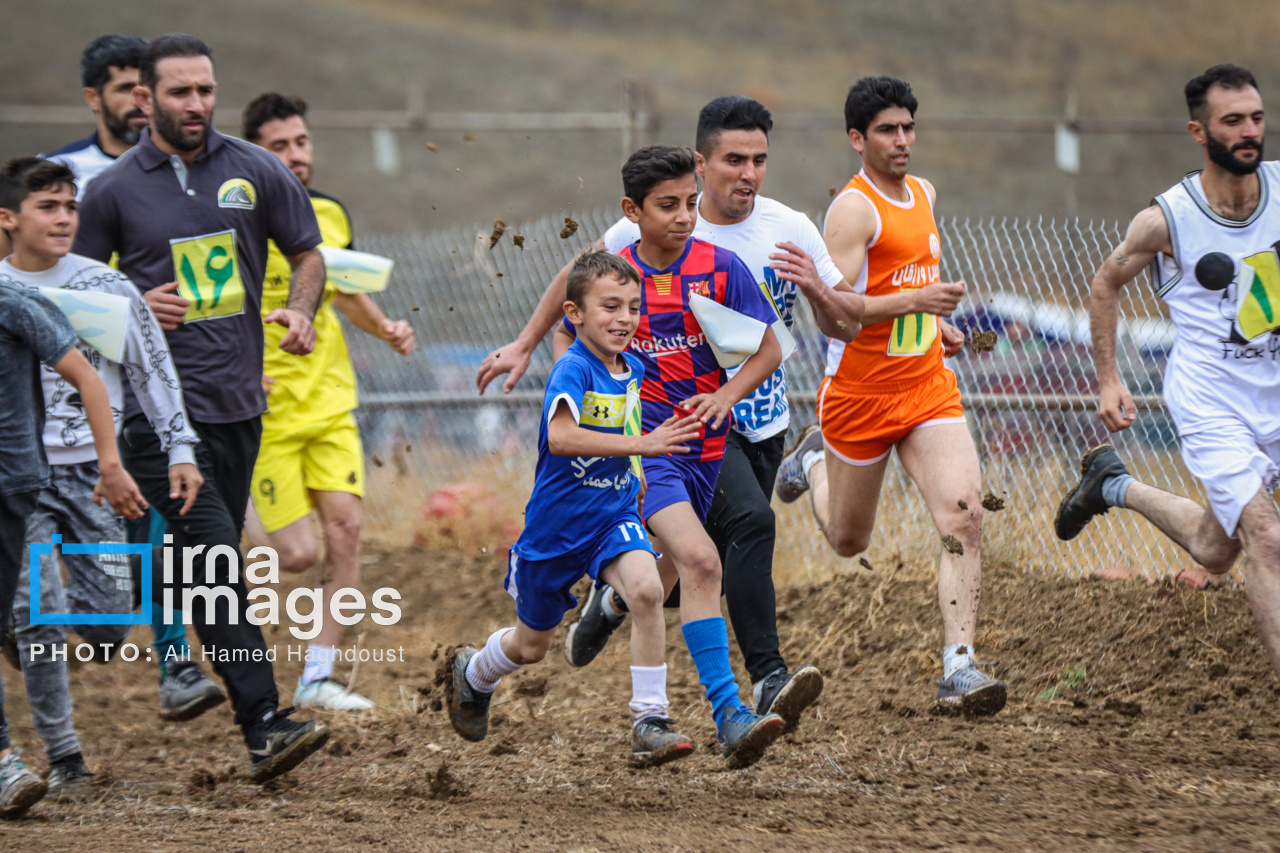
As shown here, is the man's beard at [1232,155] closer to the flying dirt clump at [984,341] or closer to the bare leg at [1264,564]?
the flying dirt clump at [984,341]

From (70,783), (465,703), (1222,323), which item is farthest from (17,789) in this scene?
(1222,323)

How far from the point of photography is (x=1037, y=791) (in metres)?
4.48

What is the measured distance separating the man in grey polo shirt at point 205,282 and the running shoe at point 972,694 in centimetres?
231

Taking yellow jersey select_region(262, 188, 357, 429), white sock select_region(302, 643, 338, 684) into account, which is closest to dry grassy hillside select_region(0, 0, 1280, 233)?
yellow jersey select_region(262, 188, 357, 429)

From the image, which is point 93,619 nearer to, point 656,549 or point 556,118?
point 656,549

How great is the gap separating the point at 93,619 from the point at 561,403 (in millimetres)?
2146

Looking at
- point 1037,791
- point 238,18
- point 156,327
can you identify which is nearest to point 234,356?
point 156,327

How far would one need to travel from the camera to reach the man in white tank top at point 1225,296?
4832mm

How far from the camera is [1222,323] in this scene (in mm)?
4906

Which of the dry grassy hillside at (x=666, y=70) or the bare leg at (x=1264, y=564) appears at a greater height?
the dry grassy hillside at (x=666, y=70)

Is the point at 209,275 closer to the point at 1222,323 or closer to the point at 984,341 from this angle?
the point at 984,341

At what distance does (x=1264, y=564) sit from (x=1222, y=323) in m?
0.88

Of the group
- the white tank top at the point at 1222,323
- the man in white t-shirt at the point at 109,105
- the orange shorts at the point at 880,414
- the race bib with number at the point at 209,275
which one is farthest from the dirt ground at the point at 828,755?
the man in white t-shirt at the point at 109,105

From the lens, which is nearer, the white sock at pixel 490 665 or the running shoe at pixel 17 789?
the running shoe at pixel 17 789
